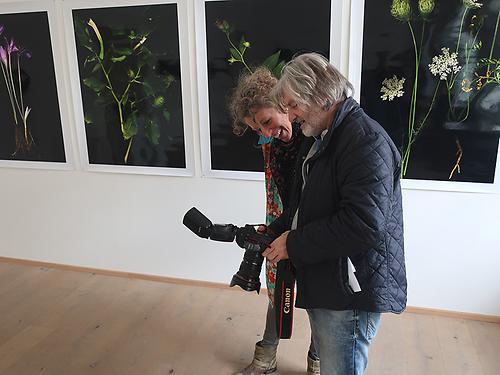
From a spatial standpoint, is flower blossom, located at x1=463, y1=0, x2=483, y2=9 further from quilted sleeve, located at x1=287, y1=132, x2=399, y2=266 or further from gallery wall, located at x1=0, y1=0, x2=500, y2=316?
quilted sleeve, located at x1=287, y1=132, x2=399, y2=266

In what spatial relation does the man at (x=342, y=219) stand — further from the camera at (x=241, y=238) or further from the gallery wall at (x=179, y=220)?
the gallery wall at (x=179, y=220)

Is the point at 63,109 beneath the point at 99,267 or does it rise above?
above

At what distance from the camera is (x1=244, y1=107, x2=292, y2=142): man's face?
1.40 m

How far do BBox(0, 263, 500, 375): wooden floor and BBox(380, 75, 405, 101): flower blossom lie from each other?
3.77 feet

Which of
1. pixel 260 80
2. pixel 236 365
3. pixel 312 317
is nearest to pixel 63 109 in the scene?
pixel 260 80

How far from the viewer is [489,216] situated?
208cm

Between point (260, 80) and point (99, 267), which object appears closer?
point (260, 80)

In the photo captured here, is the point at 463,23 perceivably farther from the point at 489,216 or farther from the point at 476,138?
the point at 489,216

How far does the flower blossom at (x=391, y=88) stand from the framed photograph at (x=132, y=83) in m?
1.01

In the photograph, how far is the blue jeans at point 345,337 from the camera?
3.81 feet

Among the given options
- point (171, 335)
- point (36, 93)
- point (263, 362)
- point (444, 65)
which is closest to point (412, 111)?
point (444, 65)

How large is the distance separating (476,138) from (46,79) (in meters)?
2.37

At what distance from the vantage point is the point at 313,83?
42.3 inches

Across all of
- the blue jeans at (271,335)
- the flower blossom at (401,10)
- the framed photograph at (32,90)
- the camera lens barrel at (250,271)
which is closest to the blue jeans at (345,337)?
the camera lens barrel at (250,271)
